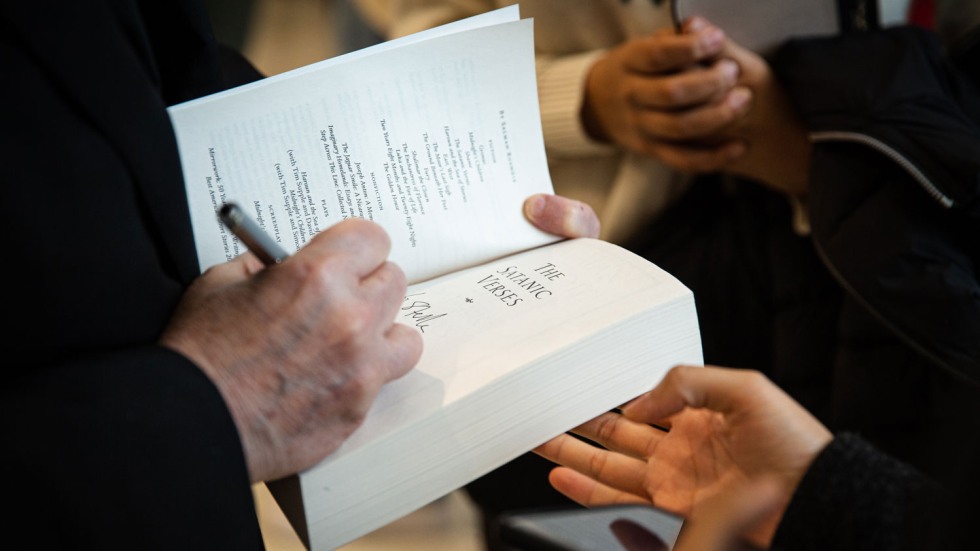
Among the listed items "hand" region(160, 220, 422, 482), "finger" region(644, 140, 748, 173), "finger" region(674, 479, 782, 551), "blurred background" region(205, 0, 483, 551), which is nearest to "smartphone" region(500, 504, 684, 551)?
"finger" region(674, 479, 782, 551)

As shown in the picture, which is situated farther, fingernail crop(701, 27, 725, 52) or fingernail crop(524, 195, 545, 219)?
fingernail crop(701, 27, 725, 52)

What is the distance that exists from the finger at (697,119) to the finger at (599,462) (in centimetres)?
46

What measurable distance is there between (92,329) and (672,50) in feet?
2.19

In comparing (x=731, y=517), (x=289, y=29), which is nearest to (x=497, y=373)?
(x=731, y=517)

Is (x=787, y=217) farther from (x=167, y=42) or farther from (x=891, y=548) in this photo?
(x=167, y=42)

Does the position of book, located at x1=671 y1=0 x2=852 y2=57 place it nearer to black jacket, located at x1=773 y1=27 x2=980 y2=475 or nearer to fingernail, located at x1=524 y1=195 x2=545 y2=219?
black jacket, located at x1=773 y1=27 x2=980 y2=475

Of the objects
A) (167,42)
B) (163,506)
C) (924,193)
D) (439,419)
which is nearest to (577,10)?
(924,193)

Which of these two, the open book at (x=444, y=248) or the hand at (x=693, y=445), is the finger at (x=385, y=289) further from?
the hand at (x=693, y=445)

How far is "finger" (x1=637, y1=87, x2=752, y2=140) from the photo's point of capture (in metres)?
0.88

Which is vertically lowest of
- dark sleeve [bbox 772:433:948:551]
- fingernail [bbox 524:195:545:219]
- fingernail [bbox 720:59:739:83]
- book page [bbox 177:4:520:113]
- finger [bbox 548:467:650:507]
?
finger [bbox 548:467:650:507]

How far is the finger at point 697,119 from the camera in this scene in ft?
2.90

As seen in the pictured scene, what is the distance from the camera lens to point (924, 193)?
74 centimetres

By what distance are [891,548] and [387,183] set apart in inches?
15.2

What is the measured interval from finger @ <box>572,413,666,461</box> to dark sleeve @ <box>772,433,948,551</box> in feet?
0.47
